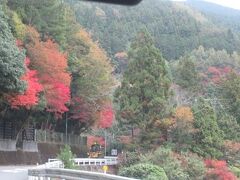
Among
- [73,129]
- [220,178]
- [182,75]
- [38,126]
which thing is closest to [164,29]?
[182,75]

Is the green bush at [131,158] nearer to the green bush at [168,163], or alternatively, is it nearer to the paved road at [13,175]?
the green bush at [168,163]

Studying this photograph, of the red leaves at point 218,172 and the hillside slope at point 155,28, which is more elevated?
the hillside slope at point 155,28

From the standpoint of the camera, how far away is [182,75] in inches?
2894

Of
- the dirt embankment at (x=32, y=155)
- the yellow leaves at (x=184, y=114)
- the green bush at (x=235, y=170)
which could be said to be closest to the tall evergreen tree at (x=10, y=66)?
the dirt embankment at (x=32, y=155)

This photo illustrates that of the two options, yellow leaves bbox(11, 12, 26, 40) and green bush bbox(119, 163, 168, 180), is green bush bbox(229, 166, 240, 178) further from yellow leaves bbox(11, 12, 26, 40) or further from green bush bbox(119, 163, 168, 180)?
yellow leaves bbox(11, 12, 26, 40)

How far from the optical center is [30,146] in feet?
171

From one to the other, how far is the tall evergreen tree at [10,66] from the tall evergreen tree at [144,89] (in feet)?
56.4

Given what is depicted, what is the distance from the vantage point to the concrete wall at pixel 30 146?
51.1m

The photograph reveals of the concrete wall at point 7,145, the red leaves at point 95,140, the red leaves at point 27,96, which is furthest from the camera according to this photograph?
the red leaves at point 95,140

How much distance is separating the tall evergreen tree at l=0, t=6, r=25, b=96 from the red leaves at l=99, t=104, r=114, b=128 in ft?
82.9

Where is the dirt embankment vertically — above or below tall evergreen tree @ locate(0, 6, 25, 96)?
below

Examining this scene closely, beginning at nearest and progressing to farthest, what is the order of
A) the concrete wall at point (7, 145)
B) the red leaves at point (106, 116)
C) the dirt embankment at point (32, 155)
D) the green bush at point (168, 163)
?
the green bush at point (168, 163) < the dirt embankment at point (32, 155) < the concrete wall at point (7, 145) < the red leaves at point (106, 116)

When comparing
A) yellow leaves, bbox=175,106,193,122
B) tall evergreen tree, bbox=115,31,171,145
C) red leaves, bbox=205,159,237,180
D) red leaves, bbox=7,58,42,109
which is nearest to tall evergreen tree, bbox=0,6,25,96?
red leaves, bbox=7,58,42,109

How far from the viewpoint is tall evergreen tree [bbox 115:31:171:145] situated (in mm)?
52125
